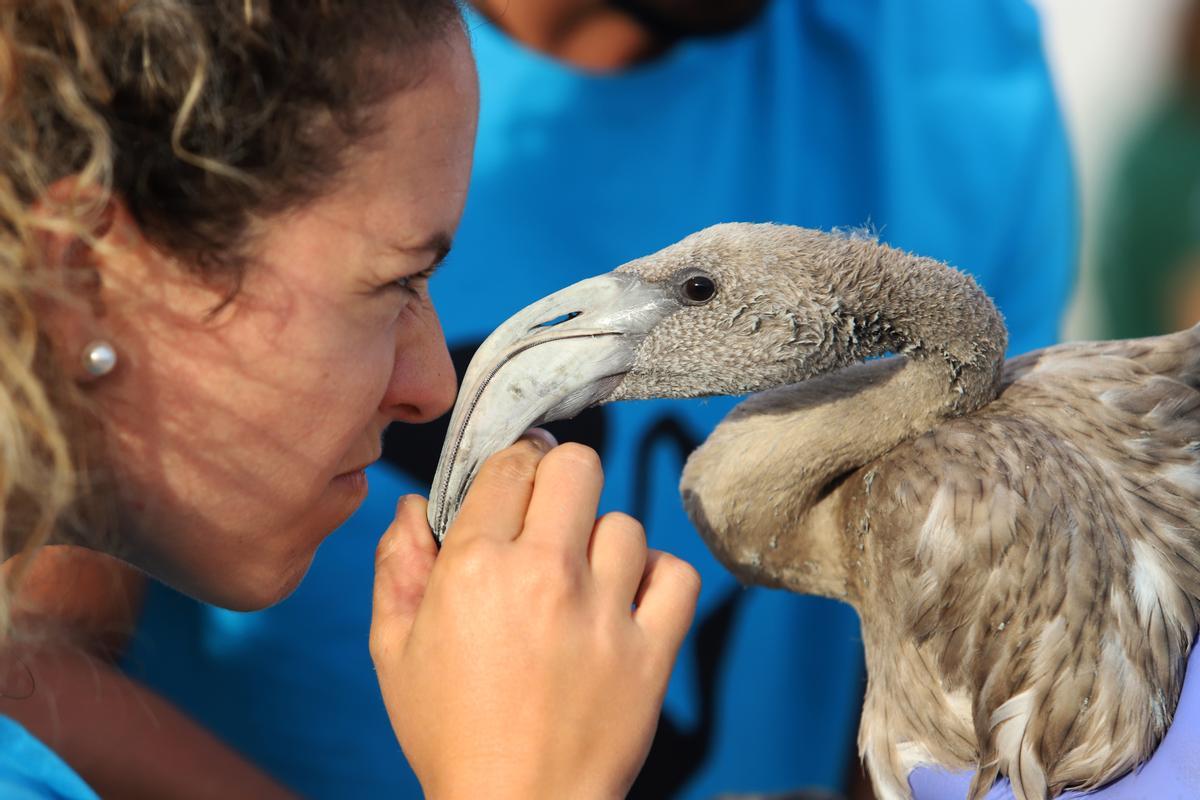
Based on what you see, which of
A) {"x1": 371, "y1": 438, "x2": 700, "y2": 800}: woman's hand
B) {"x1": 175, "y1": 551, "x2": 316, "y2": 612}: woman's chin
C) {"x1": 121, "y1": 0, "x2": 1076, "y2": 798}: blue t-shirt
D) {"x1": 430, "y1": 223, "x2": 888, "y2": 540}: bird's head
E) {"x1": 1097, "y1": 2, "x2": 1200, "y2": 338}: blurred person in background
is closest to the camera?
{"x1": 371, "y1": 438, "x2": 700, "y2": 800}: woman's hand

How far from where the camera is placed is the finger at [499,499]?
82 centimetres

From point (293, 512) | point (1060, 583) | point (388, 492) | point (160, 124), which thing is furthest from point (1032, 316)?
point (160, 124)

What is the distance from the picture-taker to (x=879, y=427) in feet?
3.54

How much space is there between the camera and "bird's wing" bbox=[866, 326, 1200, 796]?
97cm

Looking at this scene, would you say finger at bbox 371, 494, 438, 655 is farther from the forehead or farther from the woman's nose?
the forehead

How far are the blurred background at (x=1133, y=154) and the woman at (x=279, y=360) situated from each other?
9.93 ft

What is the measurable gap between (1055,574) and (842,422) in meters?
0.24

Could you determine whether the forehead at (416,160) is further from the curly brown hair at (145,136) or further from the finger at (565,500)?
the finger at (565,500)

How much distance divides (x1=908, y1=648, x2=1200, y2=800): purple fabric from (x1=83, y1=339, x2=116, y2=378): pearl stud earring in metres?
0.82

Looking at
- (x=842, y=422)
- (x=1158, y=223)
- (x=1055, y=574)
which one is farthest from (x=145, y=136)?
(x=1158, y=223)

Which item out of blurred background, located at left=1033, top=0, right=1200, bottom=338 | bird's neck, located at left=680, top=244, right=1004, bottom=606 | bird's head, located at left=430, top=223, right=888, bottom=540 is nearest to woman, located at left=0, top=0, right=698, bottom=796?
bird's head, located at left=430, top=223, right=888, bottom=540

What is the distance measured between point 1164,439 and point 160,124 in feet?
2.96

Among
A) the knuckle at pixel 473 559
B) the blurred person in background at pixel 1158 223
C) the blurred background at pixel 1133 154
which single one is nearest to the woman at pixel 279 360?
the knuckle at pixel 473 559

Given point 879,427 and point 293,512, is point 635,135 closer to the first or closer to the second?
point 879,427
